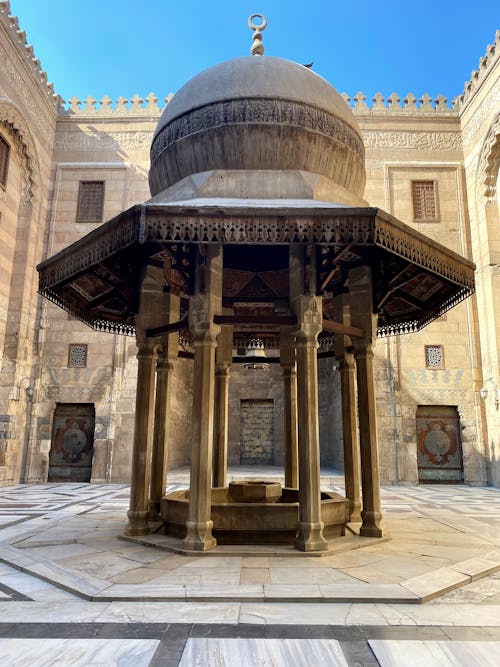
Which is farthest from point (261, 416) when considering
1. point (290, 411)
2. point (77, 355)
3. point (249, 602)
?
point (249, 602)

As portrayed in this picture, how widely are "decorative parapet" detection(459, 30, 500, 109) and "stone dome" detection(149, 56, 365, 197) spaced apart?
35.1 feet

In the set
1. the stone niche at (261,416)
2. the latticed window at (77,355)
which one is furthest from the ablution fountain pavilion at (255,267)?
the stone niche at (261,416)

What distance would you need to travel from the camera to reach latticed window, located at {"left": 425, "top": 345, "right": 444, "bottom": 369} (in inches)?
582

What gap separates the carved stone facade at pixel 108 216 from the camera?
13.9 m

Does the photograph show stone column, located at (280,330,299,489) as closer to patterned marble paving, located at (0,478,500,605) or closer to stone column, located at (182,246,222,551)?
patterned marble paving, located at (0,478,500,605)

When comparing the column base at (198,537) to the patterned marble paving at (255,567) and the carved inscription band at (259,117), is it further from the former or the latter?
the carved inscription band at (259,117)

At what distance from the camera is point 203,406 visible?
200 inches

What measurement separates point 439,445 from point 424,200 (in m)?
7.66

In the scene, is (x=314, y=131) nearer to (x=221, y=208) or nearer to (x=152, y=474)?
(x=221, y=208)

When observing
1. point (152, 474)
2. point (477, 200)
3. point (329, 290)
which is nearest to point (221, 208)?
point (329, 290)

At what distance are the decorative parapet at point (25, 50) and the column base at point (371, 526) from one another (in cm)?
1444

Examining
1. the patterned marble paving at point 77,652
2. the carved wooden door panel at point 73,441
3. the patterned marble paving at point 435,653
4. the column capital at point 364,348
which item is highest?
the column capital at point 364,348

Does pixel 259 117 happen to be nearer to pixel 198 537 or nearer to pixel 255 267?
pixel 255 267

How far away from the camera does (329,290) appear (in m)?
Result: 7.32
